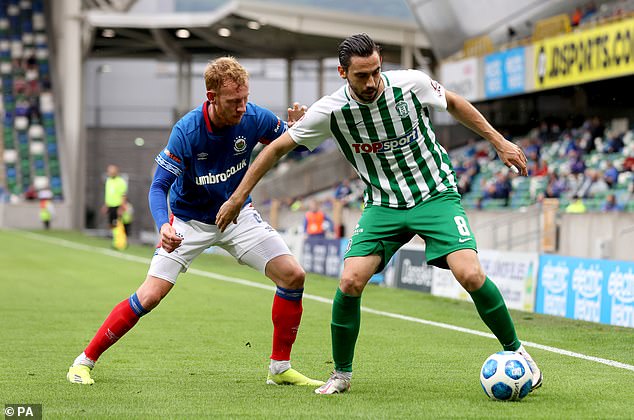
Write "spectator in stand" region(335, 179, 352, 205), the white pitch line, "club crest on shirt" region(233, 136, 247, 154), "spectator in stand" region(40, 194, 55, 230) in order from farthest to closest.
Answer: "spectator in stand" region(40, 194, 55, 230) < "spectator in stand" region(335, 179, 352, 205) < the white pitch line < "club crest on shirt" region(233, 136, 247, 154)

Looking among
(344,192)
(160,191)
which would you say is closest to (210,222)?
(160,191)

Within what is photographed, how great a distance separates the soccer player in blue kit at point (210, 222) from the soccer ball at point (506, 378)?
130 cm

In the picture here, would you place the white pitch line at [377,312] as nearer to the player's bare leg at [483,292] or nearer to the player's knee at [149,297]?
the player's bare leg at [483,292]

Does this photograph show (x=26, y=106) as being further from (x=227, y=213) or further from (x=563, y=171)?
(x=227, y=213)

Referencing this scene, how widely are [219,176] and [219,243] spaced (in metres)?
0.54

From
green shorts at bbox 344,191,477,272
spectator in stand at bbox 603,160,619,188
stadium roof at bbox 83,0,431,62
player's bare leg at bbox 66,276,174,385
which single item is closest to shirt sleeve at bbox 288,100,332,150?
green shorts at bbox 344,191,477,272

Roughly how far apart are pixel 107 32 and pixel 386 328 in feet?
133

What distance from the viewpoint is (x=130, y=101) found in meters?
57.6

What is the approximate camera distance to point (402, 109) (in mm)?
6945

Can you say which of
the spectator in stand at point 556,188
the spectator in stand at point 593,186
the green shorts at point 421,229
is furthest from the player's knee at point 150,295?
the spectator in stand at point 556,188

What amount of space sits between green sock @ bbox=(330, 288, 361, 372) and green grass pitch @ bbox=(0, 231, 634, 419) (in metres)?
0.24

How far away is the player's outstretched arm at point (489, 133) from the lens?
6.80 meters

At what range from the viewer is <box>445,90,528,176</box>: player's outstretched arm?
6797 millimetres

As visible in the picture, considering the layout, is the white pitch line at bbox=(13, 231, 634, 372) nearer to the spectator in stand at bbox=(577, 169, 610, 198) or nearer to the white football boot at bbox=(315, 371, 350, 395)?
the white football boot at bbox=(315, 371, 350, 395)
